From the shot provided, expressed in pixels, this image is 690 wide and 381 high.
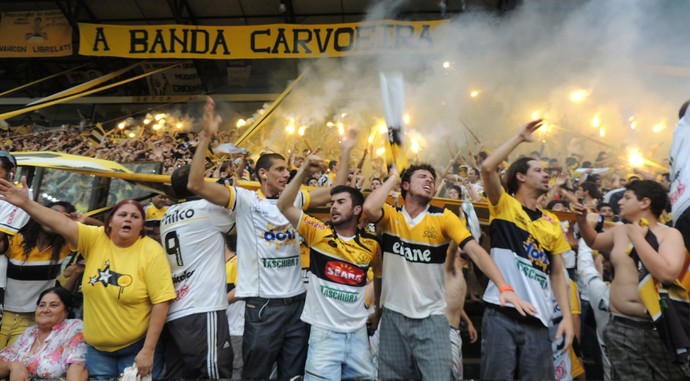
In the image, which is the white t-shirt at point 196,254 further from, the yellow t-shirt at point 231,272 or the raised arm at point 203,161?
the yellow t-shirt at point 231,272

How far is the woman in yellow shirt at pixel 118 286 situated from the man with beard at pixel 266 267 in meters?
0.50

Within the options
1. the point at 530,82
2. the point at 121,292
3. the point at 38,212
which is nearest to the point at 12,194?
the point at 38,212

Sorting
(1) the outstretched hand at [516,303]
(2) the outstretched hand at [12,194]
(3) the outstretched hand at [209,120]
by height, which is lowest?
(1) the outstretched hand at [516,303]

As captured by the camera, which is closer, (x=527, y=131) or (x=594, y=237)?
(x=527, y=131)

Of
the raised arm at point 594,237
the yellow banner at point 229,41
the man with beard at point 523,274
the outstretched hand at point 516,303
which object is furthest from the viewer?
the yellow banner at point 229,41

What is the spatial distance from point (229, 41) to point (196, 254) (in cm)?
1012

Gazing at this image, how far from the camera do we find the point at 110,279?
8.16 ft

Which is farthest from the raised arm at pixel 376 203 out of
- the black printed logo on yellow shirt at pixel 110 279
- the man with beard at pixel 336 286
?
the black printed logo on yellow shirt at pixel 110 279

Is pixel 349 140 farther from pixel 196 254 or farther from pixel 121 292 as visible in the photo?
pixel 121 292

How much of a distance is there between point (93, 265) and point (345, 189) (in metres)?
1.69

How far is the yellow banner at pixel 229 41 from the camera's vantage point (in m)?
11.2

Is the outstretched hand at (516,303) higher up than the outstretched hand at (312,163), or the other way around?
the outstretched hand at (312,163)

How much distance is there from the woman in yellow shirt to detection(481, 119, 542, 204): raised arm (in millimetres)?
2149

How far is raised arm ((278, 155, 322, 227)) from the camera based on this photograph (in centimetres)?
261
